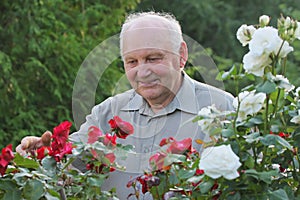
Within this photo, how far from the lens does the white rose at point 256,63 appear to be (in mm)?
1321

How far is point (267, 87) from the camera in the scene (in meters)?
1.28

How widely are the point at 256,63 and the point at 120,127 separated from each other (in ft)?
1.24

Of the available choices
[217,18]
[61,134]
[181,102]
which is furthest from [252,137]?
[217,18]

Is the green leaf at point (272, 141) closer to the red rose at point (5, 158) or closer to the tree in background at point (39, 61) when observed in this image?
the red rose at point (5, 158)

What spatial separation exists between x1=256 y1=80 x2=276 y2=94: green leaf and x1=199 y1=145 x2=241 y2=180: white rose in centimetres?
13

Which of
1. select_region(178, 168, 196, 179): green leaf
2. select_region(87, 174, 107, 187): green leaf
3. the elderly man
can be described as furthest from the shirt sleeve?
select_region(178, 168, 196, 179): green leaf

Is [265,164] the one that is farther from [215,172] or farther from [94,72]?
[94,72]

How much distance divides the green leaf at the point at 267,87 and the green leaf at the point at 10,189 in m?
0.52

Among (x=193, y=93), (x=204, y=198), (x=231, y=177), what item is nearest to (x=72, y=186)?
(x=204, y=198)

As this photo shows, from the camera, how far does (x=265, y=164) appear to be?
4.63 ft

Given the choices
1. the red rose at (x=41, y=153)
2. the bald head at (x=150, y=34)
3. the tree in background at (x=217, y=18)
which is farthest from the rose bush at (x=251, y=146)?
the tree in background at (x=217, y=18)

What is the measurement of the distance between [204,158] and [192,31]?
27.6ft

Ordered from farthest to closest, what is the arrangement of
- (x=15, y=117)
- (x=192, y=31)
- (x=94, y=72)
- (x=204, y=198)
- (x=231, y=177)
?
1. (x=192, y=31)
2. (x=15, y=117)
3. (x=94, y=72)
4. (x=204, y=198)
5. (x=231, y=177)

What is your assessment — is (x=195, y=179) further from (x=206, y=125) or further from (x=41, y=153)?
(x=41, y=153)
